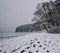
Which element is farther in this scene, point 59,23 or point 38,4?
point 38,4

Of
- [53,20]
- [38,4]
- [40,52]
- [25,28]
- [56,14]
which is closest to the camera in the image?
[40,52]

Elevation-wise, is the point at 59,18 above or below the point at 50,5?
below

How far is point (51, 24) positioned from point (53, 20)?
2.57 ft

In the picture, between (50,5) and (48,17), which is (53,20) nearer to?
(48,17)

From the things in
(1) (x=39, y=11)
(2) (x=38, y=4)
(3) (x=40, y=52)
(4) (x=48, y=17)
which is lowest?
(3) (x=40, y=52)

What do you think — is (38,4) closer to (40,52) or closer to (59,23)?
(59,23)

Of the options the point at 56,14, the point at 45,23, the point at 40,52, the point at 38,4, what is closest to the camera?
the point at 40,52

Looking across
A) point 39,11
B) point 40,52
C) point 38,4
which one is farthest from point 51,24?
point 40,52

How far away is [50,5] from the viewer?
59.8ft

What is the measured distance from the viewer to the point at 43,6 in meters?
18.6

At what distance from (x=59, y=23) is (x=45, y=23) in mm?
2505

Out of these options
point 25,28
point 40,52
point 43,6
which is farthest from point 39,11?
point 40,52

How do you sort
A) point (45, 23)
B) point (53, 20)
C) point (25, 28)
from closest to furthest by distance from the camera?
point (53, 20)
point (45, 23)
point (25, 28)

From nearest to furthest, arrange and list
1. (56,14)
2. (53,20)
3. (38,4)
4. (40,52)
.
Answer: (40,52) < (56,14) < (53,20) < (38,4)
